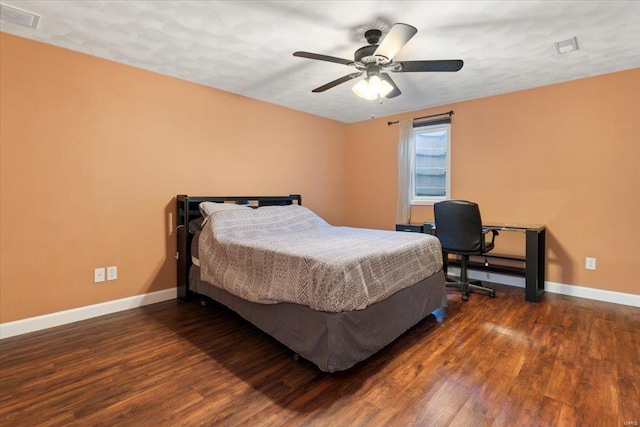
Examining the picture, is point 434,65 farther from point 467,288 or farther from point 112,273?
point 112,273

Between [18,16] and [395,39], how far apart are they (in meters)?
2.58

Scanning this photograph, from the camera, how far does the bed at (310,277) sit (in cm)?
185

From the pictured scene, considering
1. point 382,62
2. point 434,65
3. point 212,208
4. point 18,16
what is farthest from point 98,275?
point 434,65

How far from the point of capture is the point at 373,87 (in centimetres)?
249

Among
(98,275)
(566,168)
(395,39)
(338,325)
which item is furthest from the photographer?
(566,168)

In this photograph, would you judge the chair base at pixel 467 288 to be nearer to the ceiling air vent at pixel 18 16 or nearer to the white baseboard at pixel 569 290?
the white baseboard at pixel 569 290

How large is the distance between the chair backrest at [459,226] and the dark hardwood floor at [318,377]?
2.62 ft

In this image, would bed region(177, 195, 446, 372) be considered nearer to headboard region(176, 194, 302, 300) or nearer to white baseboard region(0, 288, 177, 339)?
headboard region(176, 194, 302, 300)

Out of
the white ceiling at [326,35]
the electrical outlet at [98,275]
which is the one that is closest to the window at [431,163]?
the white ceiling at [326,35]

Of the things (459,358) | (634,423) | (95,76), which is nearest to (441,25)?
(459,358)

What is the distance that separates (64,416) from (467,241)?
11.0ft

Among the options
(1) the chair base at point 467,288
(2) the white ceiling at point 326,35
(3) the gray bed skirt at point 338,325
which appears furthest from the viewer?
(1) the chair base at point 467,288

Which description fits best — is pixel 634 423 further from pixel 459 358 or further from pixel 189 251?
pixel 189 251

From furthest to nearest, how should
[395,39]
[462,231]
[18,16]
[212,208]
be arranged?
[462,231], [212,208], [18,16], [395,39]
